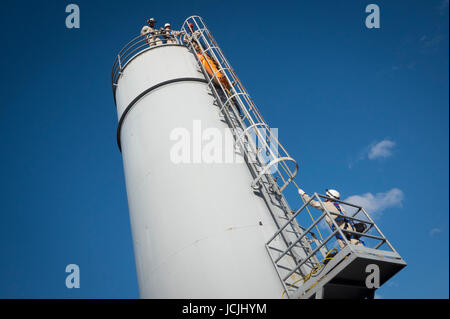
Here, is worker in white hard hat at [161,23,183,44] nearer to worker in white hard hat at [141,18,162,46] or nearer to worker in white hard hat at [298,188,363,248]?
worker in white hard hat at [141,18,162,46]

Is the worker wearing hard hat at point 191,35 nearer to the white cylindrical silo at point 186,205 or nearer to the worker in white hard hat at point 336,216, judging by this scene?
the white cylindrical silo at point 186,205

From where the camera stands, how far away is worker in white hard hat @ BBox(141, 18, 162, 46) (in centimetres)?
1198

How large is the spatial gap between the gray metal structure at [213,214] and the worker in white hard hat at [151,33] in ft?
5.94

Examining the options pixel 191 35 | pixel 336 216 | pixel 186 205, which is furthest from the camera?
→ pixel 191 35

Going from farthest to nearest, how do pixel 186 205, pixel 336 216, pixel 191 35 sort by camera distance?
pixel 191 35 < pixel 186 205 < pixel 336 216

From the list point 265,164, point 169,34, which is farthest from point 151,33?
point 265,164

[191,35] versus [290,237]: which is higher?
[191,35]

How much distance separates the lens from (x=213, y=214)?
6898 millimetres

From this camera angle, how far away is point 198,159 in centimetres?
784

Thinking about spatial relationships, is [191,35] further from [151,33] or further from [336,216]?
[336,216]

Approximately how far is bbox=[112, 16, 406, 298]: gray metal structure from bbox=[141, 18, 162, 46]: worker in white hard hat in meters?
1.81

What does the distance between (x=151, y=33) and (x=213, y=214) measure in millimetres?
8505

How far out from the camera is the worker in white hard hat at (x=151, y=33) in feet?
39.3

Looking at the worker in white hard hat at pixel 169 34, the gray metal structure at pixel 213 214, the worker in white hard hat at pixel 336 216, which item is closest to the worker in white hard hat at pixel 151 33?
the worker in white hard hat at pixel 169 34
